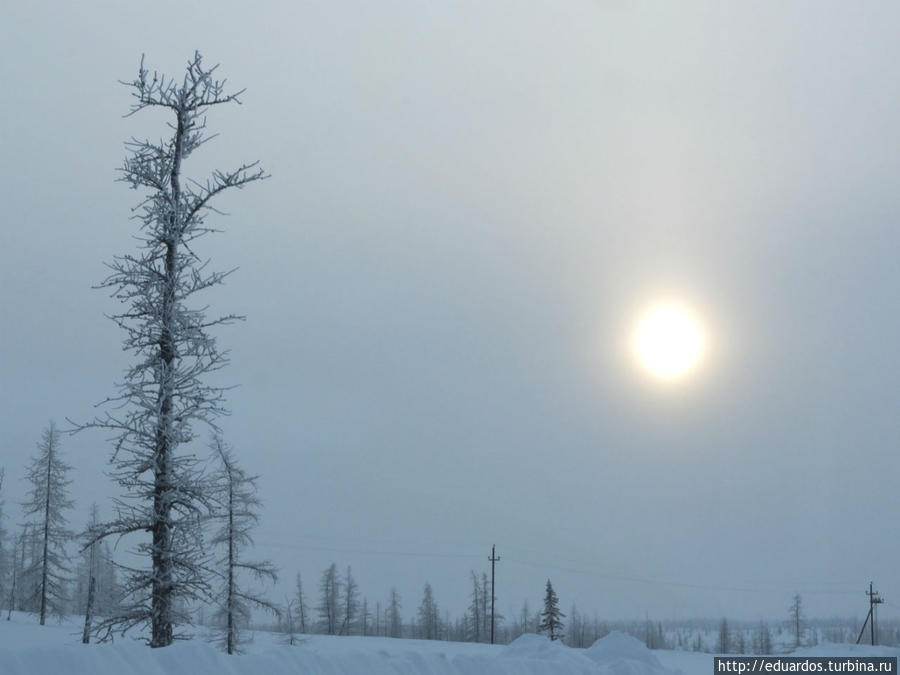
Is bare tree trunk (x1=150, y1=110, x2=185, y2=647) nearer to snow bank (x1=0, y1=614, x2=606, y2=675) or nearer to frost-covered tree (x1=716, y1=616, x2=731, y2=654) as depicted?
snow bank (x1=0, y1=614, x2=606, y2=675)

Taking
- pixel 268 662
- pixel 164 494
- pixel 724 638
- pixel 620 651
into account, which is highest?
pixel 164 494

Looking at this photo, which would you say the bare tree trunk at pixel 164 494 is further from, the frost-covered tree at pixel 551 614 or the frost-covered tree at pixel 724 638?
the frost-covered tree at pixel 724 638

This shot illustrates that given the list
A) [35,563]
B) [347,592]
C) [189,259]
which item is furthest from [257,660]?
[347,592]

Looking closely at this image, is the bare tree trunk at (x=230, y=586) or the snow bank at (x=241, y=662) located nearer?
the snow bank at (x=241, y=662)

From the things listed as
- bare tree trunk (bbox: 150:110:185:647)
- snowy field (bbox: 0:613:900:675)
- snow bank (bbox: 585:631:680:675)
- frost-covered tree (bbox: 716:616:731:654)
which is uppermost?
bare tree trunk (bbox: 150:110:185:647)

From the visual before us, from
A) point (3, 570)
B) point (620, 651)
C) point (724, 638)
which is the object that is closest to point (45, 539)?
point (3, 570)

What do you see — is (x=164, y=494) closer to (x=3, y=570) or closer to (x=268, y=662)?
(x=268, y=662)

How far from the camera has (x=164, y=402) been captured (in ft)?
53.4

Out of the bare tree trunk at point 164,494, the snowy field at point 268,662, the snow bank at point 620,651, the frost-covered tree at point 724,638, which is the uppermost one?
the bare tree trunk at point 164,494

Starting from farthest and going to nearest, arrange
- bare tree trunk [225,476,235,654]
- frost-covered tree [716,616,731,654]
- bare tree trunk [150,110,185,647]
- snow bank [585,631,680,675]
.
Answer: frost-covered tree [716,616,731,654], bare tree trunk [225,476,235,654], snow bank [585,631,680,675], bare tree trunk [150,110,185,647]

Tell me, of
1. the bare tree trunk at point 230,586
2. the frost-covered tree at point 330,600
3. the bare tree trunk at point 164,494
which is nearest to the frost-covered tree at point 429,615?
the frost-covered tree at point 330,600

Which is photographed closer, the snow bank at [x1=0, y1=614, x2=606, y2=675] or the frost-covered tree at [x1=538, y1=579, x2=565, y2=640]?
the snow bank at [x1=0, y1=614, x2=606, y2=675]

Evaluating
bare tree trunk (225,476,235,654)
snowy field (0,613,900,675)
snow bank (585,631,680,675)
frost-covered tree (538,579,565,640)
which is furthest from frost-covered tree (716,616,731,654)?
snowy field (0,613,900,675)

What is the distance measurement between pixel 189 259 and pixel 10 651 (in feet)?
31.7
